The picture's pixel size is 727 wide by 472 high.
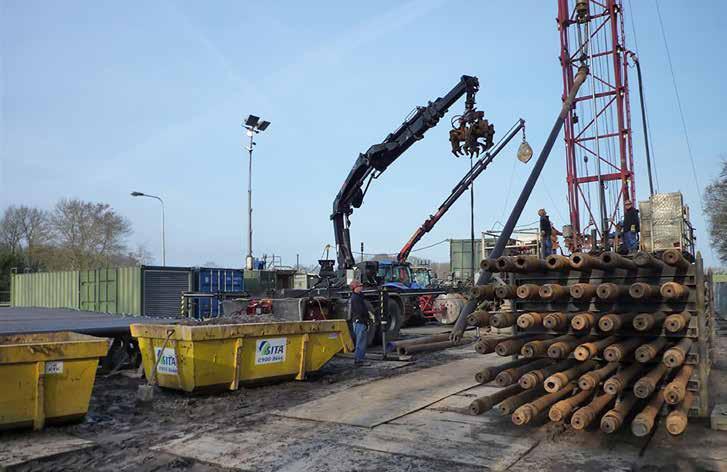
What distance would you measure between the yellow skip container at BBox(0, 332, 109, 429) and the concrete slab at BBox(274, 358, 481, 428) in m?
2.41

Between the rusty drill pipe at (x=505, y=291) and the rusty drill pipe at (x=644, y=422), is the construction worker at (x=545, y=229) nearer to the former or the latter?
the rusty drill pipe at (x=505, y=291)

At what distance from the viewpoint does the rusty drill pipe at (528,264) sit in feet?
21.8

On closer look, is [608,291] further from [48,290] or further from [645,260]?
[48,290]

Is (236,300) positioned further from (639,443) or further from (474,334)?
(639,443)

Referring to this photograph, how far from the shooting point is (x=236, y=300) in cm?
1360

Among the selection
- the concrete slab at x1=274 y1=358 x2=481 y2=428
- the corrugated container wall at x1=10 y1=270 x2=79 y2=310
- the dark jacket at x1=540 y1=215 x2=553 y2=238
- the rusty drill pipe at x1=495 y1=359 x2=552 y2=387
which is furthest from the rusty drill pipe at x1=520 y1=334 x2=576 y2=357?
the corrugated container wall at x1=10 y1=270 x2=79 y2=310

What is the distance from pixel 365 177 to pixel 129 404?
9004mm

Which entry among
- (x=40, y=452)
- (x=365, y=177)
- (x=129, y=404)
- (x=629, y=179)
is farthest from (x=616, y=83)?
(x=40, y=452)

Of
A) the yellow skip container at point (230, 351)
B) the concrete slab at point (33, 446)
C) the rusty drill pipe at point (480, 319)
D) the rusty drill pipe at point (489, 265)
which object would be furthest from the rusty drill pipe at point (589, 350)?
the concrete slab at point (33, 446)

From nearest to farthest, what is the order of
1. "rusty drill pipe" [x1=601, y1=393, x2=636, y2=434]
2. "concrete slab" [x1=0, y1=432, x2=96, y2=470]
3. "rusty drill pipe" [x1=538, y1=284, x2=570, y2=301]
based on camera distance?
"rusty drill pipe" [x1=601, y1=393, x2=636, y2=434]
"concrete slab" [x1=0, y1=432, x2=96, y2=470]
"rusty drill pipe" [x1=538, y1=284, x2=570, y2=301]

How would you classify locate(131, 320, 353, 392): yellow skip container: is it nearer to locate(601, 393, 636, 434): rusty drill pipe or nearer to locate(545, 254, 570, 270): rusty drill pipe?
locate(545, 254, 570, 270): rusty drill pipe

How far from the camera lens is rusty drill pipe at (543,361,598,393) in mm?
5922

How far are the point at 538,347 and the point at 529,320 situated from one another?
342 millimetres

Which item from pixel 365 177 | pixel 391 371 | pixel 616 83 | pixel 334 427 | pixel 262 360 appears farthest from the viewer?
pixel 616 83
